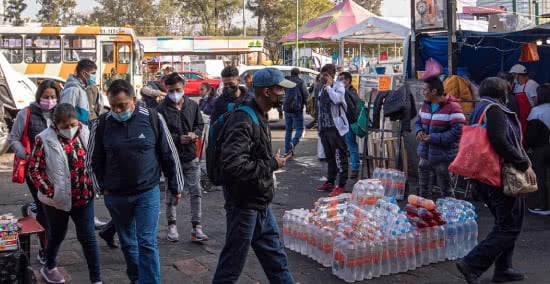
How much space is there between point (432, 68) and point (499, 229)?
20.7ft

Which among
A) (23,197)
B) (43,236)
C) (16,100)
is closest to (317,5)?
(16,100)

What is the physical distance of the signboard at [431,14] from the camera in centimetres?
1037

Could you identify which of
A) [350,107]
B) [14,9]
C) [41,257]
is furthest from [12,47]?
[14,9]

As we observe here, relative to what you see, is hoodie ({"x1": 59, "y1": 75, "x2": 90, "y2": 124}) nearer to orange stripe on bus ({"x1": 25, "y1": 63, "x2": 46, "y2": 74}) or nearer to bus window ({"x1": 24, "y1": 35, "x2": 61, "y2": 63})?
orange stripe on bus ({"x1": 25, "y1": 63, "x2": 46, "y2": 74})

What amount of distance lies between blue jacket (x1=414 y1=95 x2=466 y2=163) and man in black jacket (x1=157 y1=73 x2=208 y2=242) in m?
3.00

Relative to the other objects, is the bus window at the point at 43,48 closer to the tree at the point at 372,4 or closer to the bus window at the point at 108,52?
the bus window at the point at 108,52

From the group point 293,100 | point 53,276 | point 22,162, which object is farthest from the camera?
point 293,100

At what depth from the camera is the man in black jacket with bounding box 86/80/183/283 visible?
16.3 ft

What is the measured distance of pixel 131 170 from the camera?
4949mm

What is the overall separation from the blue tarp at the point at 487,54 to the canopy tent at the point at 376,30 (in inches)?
40.9

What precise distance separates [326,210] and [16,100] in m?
9.50

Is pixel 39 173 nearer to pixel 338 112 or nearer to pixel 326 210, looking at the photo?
pixel 326 210

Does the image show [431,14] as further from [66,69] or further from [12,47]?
[12,47]

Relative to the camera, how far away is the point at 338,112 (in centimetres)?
957
